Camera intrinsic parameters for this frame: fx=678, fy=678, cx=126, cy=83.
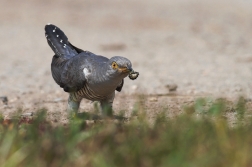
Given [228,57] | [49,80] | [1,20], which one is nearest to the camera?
[49,80]

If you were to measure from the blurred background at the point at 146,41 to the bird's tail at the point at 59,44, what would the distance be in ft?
4.00

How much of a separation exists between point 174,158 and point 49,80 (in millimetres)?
6236

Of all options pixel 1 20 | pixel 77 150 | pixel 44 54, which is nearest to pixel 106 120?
pixel 77 150

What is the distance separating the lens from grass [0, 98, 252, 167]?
13.6ft

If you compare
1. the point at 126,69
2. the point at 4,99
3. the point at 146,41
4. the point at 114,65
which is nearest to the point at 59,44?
the point at 4,99

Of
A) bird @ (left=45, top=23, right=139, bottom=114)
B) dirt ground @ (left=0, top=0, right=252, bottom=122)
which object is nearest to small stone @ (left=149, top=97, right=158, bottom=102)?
dirt ground @ (left=0, top=0, right=252, bottom=122)

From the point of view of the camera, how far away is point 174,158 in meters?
4.03

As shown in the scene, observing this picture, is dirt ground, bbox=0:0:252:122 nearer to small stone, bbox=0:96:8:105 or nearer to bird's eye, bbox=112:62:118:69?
small stone, bbox=0:96:8:105

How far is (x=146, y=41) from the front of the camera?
1459 cm

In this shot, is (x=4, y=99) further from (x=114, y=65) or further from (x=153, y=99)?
(x=114, y=65)

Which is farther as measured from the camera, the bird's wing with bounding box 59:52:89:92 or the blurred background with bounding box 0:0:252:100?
the blurred background with bounding box 0:0:252:100

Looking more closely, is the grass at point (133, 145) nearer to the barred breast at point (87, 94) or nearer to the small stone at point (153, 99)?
the barred breast at point (87, 94)

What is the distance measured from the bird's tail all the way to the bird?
11 millimetres

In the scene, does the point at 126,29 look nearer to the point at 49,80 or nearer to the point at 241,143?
the point at 49,80
